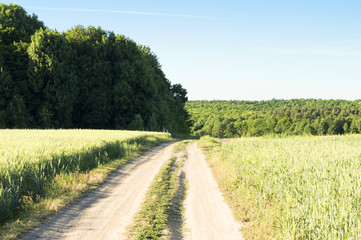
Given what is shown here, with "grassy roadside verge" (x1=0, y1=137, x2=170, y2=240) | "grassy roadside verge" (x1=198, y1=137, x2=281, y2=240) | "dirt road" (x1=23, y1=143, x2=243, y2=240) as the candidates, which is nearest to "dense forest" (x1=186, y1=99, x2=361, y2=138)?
"grassy roadside verge" (x1=198, y1=137, x2=281, y2=240)

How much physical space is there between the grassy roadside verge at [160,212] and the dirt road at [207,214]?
29 cm

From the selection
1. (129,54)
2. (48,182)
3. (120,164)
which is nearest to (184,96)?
(129,54)

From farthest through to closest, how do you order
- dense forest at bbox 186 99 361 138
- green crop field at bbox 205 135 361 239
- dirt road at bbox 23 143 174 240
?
1. dense forest at bbox 186 99 361 138
2. dirt road at bbox 23 143 174 240
3. green crop field at bbox 205 135 361 239

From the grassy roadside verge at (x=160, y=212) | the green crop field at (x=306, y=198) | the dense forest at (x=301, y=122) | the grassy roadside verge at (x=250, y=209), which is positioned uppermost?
the dense forest at (x=301, y=122)

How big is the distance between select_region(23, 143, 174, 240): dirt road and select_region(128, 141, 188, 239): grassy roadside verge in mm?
266

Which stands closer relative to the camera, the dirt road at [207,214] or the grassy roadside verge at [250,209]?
the grassy roadside verge at [250,209]

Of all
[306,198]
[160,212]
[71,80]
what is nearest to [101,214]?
[160,212]

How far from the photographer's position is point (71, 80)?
129 feet

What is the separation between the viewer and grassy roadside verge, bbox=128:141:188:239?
225 inches

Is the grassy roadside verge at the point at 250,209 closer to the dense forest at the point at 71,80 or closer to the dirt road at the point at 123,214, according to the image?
the dirt road at the point at 123,214

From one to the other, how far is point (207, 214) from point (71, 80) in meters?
37.9

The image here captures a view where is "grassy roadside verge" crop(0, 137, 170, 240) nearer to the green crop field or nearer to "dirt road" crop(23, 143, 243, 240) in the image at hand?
"dirt road" crop(23, 143, 243, 240)

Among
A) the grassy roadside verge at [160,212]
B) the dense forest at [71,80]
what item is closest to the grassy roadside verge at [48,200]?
the grassy roadside verge at [160,212]

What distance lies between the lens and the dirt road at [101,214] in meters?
5.66
